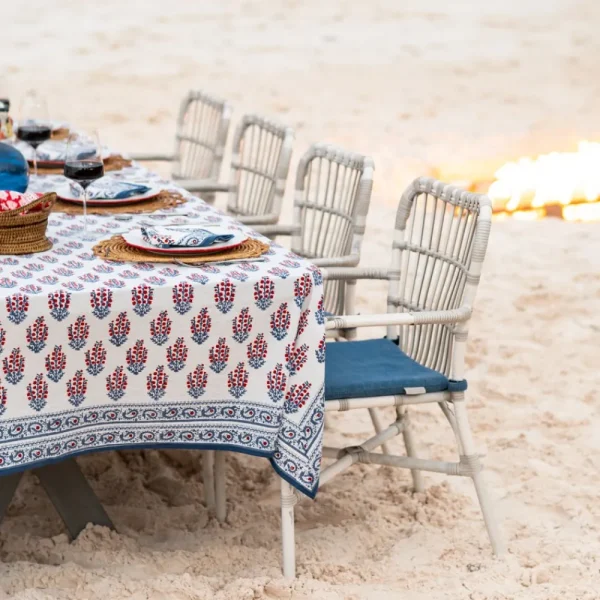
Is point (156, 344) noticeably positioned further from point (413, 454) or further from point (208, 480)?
point (413, 454)

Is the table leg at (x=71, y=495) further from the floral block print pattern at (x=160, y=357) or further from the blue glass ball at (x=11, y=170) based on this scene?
the blue glass ball at (x=11, y=170)

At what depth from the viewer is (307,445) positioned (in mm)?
2221

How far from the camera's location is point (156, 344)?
2.10 meters

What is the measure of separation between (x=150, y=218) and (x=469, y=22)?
7.65 metres

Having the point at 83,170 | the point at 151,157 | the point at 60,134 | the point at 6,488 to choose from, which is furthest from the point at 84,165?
the point at 151,157

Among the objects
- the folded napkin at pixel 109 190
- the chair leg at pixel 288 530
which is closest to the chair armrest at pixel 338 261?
the folded napkin at pixel 109 190

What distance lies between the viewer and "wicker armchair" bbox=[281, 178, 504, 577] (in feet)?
7.78

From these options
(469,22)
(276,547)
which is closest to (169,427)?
(276,547)

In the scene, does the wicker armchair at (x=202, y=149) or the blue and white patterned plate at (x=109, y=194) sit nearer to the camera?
the blue and white patterned plate at (x=109, y=194)

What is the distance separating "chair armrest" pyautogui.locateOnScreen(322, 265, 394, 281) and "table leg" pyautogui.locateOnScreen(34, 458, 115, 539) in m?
0.74

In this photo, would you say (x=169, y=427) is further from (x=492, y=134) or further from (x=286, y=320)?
(x=492, y=134)

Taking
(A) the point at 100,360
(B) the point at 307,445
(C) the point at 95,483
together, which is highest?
(A) the point at 100,360

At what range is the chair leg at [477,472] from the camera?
2447 millimetres

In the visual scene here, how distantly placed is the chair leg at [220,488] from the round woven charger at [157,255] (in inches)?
22.1
